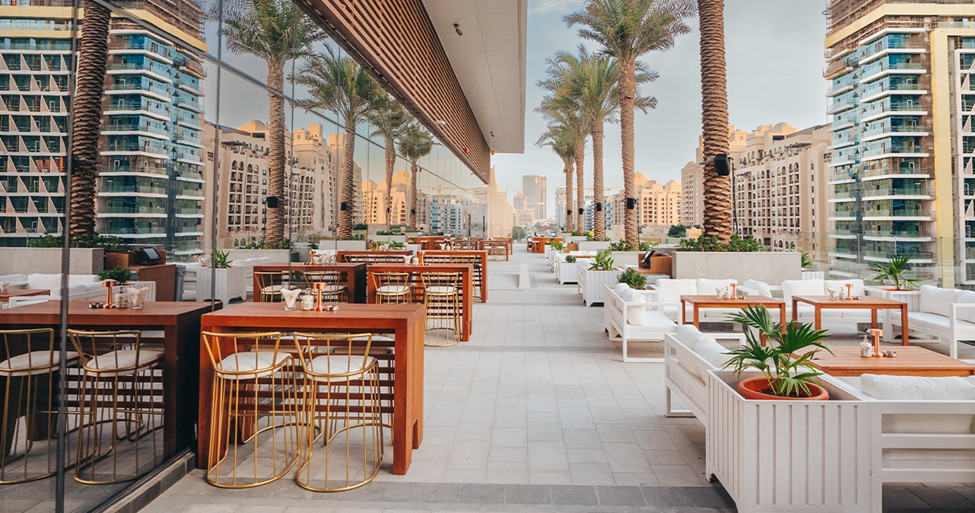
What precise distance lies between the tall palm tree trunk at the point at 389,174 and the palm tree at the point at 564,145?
18.3 metres

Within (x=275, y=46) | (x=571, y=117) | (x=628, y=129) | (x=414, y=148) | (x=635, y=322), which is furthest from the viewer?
(x=571, y=117)

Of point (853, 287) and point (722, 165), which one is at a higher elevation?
point (722, 165)

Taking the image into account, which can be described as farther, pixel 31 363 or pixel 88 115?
pixel 88 115

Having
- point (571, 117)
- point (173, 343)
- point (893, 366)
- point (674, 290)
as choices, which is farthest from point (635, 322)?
point (571, 117)

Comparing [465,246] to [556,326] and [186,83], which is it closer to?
[556,326]

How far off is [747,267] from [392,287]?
21.2ft

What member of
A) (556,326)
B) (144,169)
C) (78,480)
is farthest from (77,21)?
(556,326)

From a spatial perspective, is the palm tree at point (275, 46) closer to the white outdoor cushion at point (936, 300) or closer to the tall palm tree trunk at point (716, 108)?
the tall palm tree trunk at point (716, 108)

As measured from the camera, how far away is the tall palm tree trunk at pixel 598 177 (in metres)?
22.9

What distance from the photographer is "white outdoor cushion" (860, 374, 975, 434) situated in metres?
2.54

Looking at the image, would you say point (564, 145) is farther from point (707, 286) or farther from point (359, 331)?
point (359, 331)

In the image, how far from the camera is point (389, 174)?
39.2 feet

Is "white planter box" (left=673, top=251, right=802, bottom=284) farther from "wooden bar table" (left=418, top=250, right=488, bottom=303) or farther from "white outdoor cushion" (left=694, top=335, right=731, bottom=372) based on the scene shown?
"white outdoor cushion" (left=694, top=335, right=731, bottom=372)

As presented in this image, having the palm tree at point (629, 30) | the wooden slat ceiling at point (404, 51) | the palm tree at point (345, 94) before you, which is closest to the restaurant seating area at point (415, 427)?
the wooden slat ceiling at point (404, 51)
